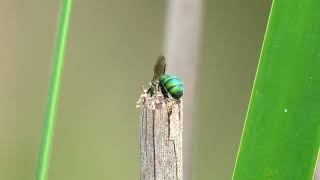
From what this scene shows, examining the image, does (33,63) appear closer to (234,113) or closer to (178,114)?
(234,113)

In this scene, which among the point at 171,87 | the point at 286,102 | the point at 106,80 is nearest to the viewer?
the point at 286,102

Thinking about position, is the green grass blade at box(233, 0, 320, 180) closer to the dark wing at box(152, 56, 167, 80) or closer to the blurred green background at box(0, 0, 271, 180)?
the dark wing at box(152, 56, 167, 80)

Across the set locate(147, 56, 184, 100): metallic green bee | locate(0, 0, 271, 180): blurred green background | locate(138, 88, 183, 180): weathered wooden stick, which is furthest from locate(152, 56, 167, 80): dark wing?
locate(0, 0, 271, 180): blurred green background

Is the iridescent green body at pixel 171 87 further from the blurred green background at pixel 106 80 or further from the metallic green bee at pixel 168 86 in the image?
the blurred green background at pixel 106 80

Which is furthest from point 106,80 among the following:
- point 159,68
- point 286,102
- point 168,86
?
point 286,102

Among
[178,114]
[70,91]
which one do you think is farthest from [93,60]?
[178,114]

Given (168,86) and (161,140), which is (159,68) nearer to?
(168,86)
